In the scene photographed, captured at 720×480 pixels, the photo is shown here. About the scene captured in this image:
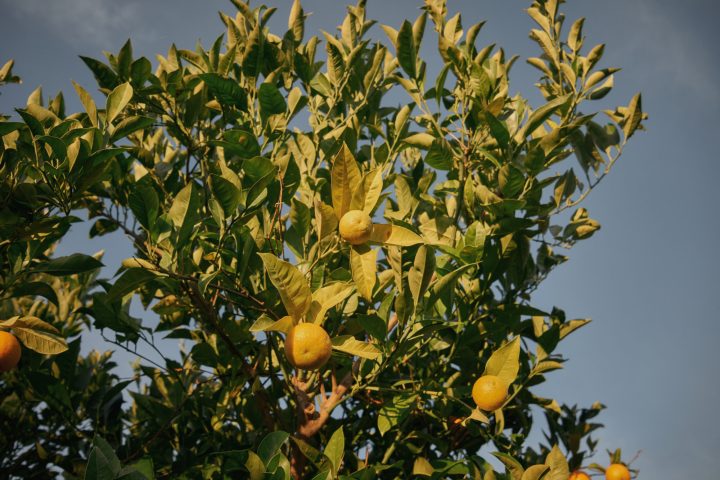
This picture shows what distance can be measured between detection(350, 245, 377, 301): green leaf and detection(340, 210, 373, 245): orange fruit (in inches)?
3.4

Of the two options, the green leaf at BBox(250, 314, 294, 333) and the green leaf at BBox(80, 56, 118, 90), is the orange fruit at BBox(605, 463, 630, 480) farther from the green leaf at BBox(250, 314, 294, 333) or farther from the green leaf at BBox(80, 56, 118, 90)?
the green leaf at BBox(80, 56, 118, 90)

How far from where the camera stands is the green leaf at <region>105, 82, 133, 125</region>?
201cm

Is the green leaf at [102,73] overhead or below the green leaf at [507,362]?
overhead

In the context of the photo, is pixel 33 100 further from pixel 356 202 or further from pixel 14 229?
pixel 356 202

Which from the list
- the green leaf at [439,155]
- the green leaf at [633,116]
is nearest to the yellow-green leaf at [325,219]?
the green leaf at [439,155]

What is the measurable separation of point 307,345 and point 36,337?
1.02 metres

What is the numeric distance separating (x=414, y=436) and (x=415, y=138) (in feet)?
4.51

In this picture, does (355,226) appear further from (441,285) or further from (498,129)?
(498,129)

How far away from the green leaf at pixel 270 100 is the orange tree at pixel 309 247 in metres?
0.02

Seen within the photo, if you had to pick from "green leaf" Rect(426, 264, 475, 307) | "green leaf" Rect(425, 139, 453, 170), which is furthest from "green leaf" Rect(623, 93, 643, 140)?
"green leaf" Rect(426, 264, 475, 307)

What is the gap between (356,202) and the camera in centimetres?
170

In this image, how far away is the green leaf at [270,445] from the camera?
1762 millimetres

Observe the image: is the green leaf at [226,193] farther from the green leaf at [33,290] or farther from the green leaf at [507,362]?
the green leaf at [507,362]

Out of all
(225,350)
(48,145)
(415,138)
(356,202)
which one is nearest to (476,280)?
(415,138)
